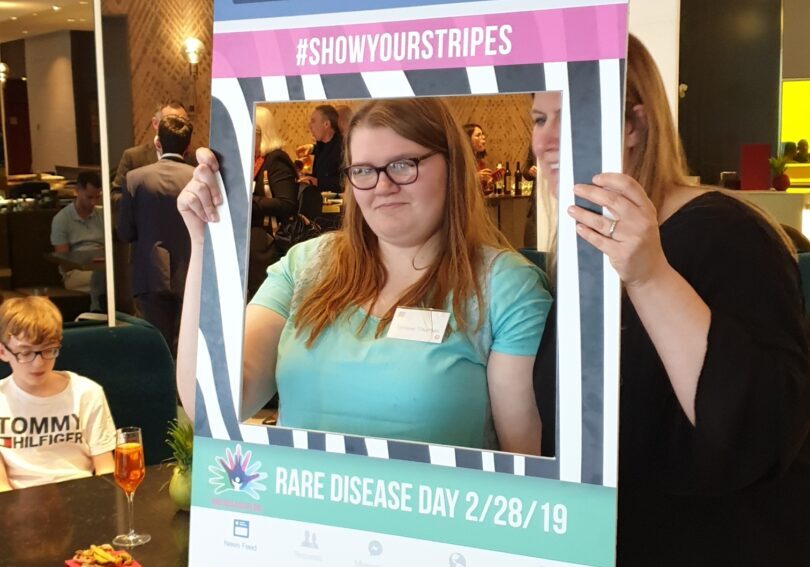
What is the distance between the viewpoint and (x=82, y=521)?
187cm

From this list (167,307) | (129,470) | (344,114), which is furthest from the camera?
(129,470)

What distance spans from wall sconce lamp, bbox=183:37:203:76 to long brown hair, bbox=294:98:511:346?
4.38 m

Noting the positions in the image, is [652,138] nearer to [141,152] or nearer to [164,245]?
[164,245]

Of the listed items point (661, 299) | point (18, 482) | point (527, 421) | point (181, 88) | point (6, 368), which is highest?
point (181, 88)

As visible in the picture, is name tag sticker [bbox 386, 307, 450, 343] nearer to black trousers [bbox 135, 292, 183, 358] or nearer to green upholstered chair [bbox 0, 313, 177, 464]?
black trousers [bbox 135, 292, 183, 358]

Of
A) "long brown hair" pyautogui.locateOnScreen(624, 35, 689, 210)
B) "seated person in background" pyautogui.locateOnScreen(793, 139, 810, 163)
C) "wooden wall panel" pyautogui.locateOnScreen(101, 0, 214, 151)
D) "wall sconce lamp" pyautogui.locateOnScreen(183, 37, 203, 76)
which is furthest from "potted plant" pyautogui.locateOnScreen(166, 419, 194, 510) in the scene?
"seated person in background" pyautogui.locateOnScreen(793, 139, 810, 163)

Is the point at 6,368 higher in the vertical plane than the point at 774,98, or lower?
lower

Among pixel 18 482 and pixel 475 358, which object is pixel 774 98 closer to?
pixel 18 482

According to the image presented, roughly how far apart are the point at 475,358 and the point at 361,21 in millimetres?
390

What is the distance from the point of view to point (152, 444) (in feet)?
9.36

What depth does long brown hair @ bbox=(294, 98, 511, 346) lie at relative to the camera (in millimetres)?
961

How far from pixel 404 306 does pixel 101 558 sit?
95 cm

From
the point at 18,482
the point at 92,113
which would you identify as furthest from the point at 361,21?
the point at 92,113

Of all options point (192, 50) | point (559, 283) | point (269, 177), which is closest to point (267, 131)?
point (269, 177)
